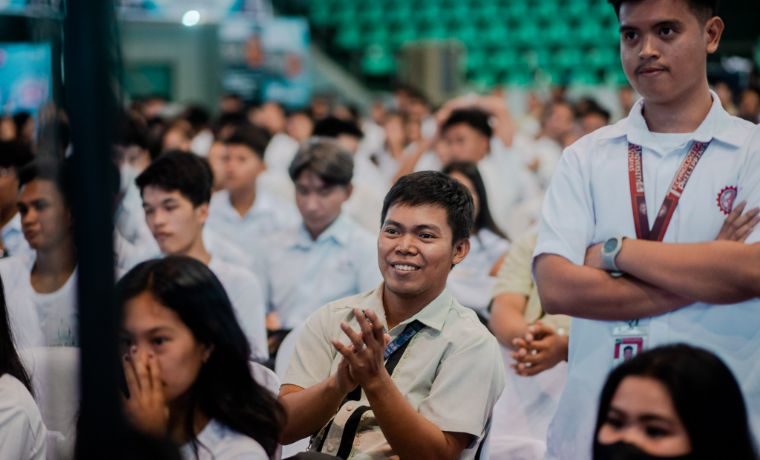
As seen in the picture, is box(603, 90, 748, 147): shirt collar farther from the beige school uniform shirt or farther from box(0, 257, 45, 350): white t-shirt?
box(0, 257, 45, 350): white t-shirt

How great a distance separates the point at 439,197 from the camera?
254 centimetres

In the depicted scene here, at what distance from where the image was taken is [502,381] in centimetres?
241

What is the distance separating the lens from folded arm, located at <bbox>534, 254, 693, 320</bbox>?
7.05 feet

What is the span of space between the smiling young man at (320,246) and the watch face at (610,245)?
2.19 metres

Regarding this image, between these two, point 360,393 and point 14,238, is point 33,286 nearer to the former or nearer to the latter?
point 14,238

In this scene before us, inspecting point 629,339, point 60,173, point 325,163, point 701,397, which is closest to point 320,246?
point 325,163

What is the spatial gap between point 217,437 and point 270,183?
4.69m

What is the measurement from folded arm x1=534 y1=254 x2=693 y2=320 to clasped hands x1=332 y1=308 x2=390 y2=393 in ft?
1.29

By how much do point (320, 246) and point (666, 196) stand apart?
97.8 inches

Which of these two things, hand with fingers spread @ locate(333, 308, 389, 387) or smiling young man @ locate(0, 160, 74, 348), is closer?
hand with fingers spread @ locate(333, 308, 389, 387)

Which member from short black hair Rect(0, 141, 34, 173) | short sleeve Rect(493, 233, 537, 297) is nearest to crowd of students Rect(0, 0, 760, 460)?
short sleeve Rect(493, 233, 537, 297)

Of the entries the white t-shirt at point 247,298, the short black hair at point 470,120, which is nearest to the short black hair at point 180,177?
the white t-shirt at point 247,298

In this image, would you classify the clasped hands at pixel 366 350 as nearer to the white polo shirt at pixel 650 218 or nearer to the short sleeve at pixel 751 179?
the white polo shirt at pixel 650 218

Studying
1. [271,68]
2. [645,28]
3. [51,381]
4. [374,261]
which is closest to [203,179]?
[374,261]
